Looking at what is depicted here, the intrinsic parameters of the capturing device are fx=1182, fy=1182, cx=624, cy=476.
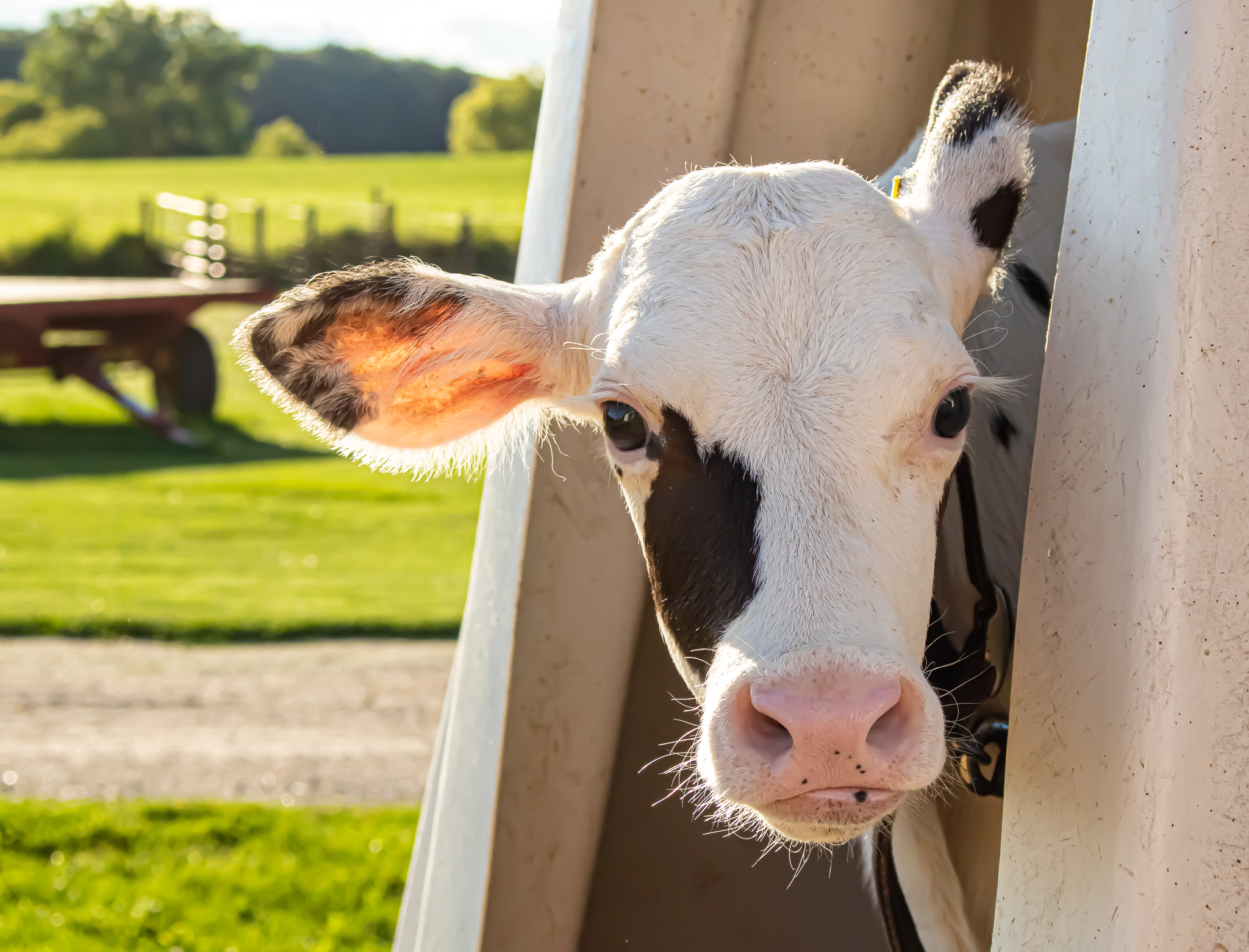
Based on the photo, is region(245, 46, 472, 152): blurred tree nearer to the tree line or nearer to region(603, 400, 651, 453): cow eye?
the tree line

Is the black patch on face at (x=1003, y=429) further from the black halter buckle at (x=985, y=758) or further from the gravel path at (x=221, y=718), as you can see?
the gravel path at (x=221, y=718)

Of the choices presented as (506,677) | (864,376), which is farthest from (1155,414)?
(506,677)

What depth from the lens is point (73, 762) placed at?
6.00 metres

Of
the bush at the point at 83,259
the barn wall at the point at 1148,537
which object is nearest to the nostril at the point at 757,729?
the barn wall at the point at 1148,537

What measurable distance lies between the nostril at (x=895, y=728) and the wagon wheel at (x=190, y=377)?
16922 millimetres

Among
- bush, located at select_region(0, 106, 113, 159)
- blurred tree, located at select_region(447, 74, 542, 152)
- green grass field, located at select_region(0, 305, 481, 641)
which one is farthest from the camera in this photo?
blurred tree, located at select_region(447, 74, 542, 152)

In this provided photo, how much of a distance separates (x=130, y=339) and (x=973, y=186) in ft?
54.2

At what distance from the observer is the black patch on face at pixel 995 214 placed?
199 cm

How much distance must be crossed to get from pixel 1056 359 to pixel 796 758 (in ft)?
2.43

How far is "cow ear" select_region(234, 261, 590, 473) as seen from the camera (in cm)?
204

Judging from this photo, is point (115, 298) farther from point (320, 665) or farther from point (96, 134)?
point (96, 134)

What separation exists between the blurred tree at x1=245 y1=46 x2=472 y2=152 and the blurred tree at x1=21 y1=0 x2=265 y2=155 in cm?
190

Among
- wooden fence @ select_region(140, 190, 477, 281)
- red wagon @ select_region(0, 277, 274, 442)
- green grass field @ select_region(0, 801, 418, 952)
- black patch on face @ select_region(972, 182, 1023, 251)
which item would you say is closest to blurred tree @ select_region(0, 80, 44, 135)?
wooden fence @ select_region(140, 190, 477, 281)

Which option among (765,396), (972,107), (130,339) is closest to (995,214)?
(972,107)
